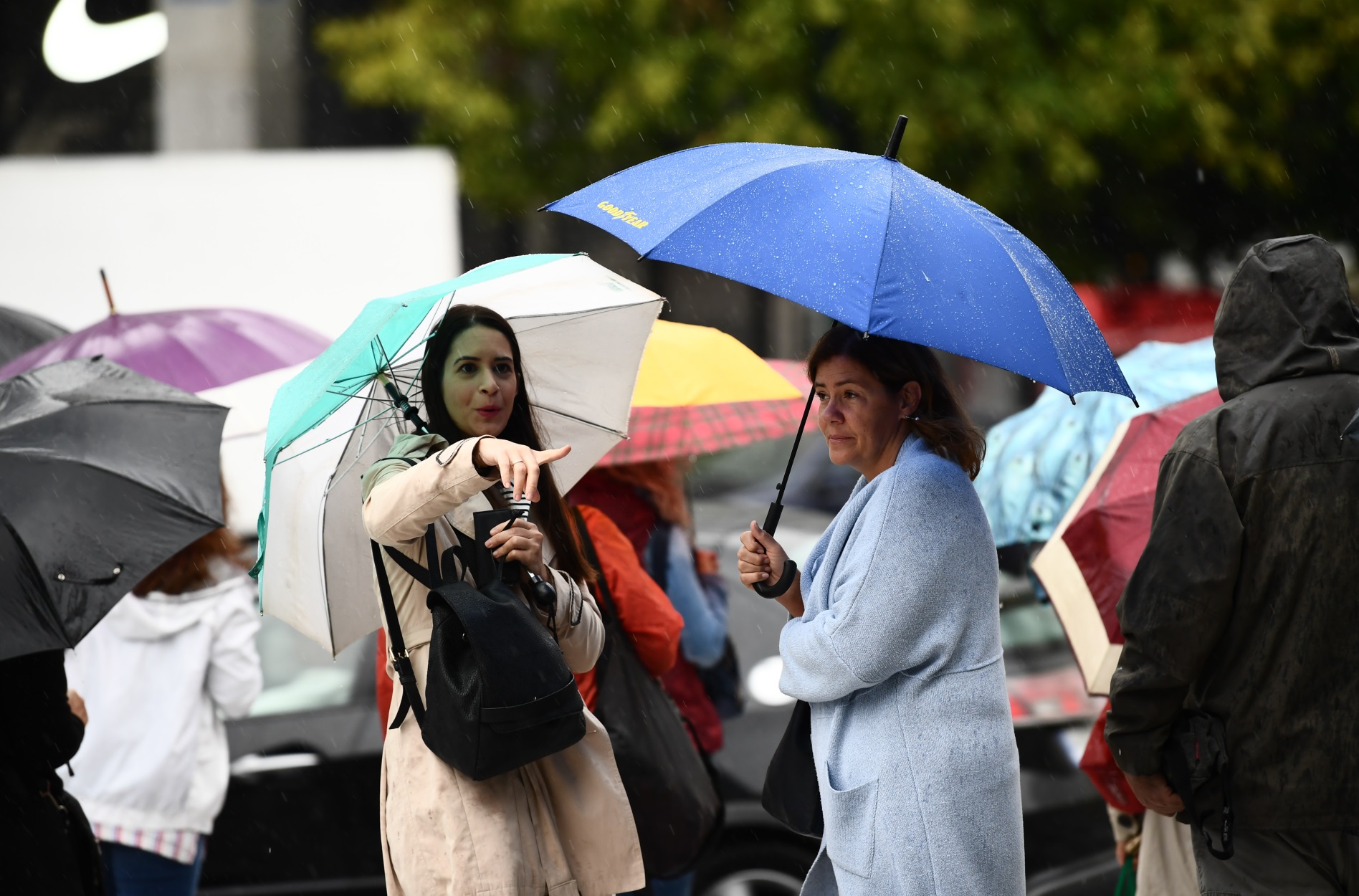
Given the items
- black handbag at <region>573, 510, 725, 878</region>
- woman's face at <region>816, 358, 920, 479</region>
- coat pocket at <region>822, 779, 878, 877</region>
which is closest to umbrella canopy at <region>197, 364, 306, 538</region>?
black handbag at <region>573, 510, 725, 878</region>

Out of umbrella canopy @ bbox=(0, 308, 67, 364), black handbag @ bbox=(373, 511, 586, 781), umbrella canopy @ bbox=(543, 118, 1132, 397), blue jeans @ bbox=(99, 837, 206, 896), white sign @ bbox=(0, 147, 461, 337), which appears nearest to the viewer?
umbrella canopy @ bbox=(543, 118, 1132, 397)

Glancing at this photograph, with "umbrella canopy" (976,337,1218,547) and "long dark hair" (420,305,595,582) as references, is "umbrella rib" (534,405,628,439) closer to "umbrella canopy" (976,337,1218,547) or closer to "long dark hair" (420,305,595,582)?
"long dark hair" (420,305,595,582)

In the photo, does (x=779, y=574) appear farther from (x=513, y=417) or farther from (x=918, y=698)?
(x=513, y=417)

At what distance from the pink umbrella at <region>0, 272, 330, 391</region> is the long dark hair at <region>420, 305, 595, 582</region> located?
183 cm

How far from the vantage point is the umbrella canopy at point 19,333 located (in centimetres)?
595

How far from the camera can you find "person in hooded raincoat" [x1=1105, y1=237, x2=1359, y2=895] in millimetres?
3318

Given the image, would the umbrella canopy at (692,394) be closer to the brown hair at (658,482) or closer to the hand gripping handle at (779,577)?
the brown hair at (658,482)

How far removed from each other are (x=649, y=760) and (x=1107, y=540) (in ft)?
4.63

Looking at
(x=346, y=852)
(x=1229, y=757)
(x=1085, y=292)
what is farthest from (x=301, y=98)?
(x=1229, y=757)

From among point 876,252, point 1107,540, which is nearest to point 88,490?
point 876,252

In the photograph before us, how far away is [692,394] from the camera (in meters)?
5.10

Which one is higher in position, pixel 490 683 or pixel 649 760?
pixel 490 683

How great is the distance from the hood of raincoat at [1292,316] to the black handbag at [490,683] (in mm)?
1702

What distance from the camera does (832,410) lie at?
3621mm
